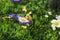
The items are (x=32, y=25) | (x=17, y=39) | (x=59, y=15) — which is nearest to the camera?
(x=17, y=39)

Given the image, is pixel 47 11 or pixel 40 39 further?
pixel 47 11

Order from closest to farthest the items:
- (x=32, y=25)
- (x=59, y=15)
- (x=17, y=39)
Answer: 1. (x=17, y=39)
2. (x=32, y=25)
3. (x=59, y=15)

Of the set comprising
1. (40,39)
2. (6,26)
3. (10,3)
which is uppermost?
(10,3)

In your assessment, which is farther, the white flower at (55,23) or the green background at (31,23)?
the white flower at (55,23)

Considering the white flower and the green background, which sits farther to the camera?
the white flower

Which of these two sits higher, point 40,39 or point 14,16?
point 14,16

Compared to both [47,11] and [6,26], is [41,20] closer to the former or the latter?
[47,11]

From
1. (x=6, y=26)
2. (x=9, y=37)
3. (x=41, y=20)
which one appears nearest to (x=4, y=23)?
(x=6, y=26)

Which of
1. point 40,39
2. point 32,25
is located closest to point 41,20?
point 32,25

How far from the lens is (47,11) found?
3857mm

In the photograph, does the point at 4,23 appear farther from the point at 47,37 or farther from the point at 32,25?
the point at 47,37

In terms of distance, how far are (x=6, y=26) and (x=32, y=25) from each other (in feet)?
1.41

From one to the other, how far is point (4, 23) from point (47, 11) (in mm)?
850

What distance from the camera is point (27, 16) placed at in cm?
366
